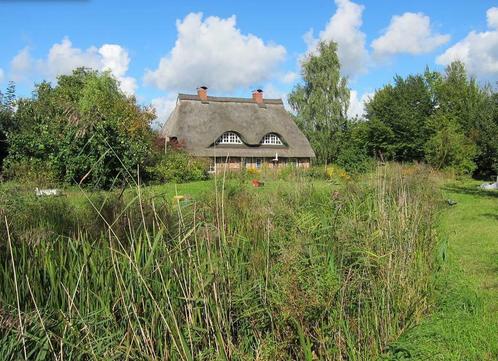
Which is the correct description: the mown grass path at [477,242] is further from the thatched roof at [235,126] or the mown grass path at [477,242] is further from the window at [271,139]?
the window at [271,139]

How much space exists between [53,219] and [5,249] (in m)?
1.37

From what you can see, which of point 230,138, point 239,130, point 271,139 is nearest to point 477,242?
point 239,130

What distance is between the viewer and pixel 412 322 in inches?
161

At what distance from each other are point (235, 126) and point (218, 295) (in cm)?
3299

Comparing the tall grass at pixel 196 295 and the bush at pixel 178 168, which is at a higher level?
the bush at pixel 178 168

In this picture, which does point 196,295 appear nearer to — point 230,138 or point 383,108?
point 230,138

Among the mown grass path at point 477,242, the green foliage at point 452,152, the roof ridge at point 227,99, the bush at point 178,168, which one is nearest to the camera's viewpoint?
the mown grass path at point 477,242

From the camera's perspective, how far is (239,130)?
35.6 m

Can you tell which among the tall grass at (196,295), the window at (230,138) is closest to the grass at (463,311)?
the tall grass at (196,295)

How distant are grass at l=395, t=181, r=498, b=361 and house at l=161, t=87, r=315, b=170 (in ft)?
89.6

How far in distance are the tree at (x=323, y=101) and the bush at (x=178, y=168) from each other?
57.8 ft

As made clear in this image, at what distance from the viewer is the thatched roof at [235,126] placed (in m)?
34.3

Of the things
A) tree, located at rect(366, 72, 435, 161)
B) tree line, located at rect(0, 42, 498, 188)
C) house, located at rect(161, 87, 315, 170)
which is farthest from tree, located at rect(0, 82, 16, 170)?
tree, located at rect(366, 72, 435, 161)

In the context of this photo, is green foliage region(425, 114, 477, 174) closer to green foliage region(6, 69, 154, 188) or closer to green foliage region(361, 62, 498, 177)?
green foliage region(361, 62, 498, 177)
